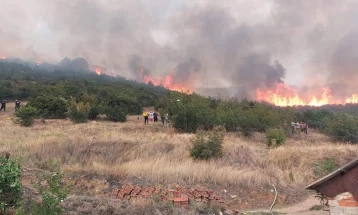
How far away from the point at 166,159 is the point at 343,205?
12284mm

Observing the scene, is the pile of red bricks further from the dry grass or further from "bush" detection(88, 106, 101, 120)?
"bush" detection(88, 106, 101, 120)

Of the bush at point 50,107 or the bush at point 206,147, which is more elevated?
the bush at point 50,107

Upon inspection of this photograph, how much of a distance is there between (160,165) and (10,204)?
800 centimetres

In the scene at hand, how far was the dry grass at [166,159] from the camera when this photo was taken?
14133 mm

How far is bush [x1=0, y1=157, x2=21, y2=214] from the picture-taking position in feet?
23.6

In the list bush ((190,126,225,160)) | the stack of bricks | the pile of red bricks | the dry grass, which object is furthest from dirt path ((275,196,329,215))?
the stack of bricks

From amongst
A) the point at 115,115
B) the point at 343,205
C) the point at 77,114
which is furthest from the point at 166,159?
the point at 115,115

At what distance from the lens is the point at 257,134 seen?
33.1 metres

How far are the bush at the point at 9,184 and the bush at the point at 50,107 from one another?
28.6 m

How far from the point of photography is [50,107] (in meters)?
35.4

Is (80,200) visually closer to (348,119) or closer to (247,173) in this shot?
(247,173)

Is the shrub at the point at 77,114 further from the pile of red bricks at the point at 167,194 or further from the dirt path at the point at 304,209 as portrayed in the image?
the dirt path at the point at 304,209

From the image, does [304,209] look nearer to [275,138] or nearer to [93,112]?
[275,138]

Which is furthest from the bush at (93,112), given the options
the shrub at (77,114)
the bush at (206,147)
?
the bush at (206,147)
